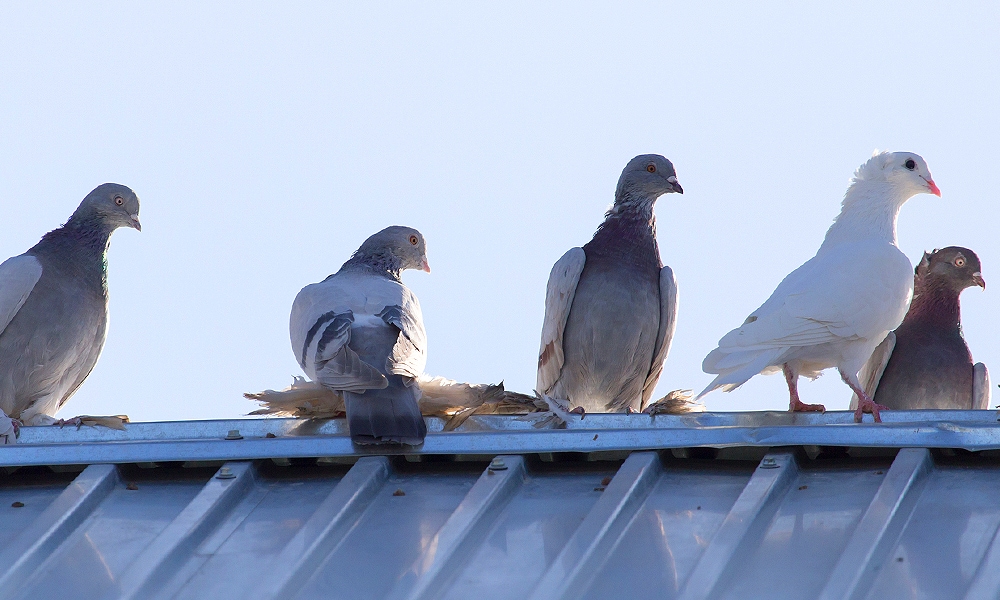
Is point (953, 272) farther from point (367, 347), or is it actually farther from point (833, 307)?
point (367, 347)

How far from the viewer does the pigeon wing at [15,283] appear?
7270mm

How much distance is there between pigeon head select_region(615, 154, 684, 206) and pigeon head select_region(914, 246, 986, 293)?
213 centimetres

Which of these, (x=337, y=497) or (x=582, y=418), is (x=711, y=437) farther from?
(x=337, y=497)

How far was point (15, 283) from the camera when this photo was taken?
733cm

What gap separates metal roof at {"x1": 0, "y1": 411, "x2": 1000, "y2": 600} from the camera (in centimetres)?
327

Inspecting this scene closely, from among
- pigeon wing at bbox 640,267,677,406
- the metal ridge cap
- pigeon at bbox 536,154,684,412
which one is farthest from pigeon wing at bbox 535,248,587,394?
the metal ridge cap

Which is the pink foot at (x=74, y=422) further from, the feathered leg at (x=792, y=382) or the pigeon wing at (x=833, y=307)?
the feathered leg at (x=792, y=382)

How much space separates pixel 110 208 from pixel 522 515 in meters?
5.51

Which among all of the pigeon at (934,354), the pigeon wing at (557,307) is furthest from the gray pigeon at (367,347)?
the pigeon at (934,354)

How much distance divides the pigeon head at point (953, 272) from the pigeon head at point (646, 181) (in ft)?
6.98

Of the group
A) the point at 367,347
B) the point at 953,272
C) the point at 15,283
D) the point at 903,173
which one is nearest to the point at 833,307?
the point at 903,173

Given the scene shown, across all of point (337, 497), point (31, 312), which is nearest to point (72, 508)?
point (337, 497)

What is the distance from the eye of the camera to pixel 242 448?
4.20m

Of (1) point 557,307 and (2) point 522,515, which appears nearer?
(2) point 522,515
